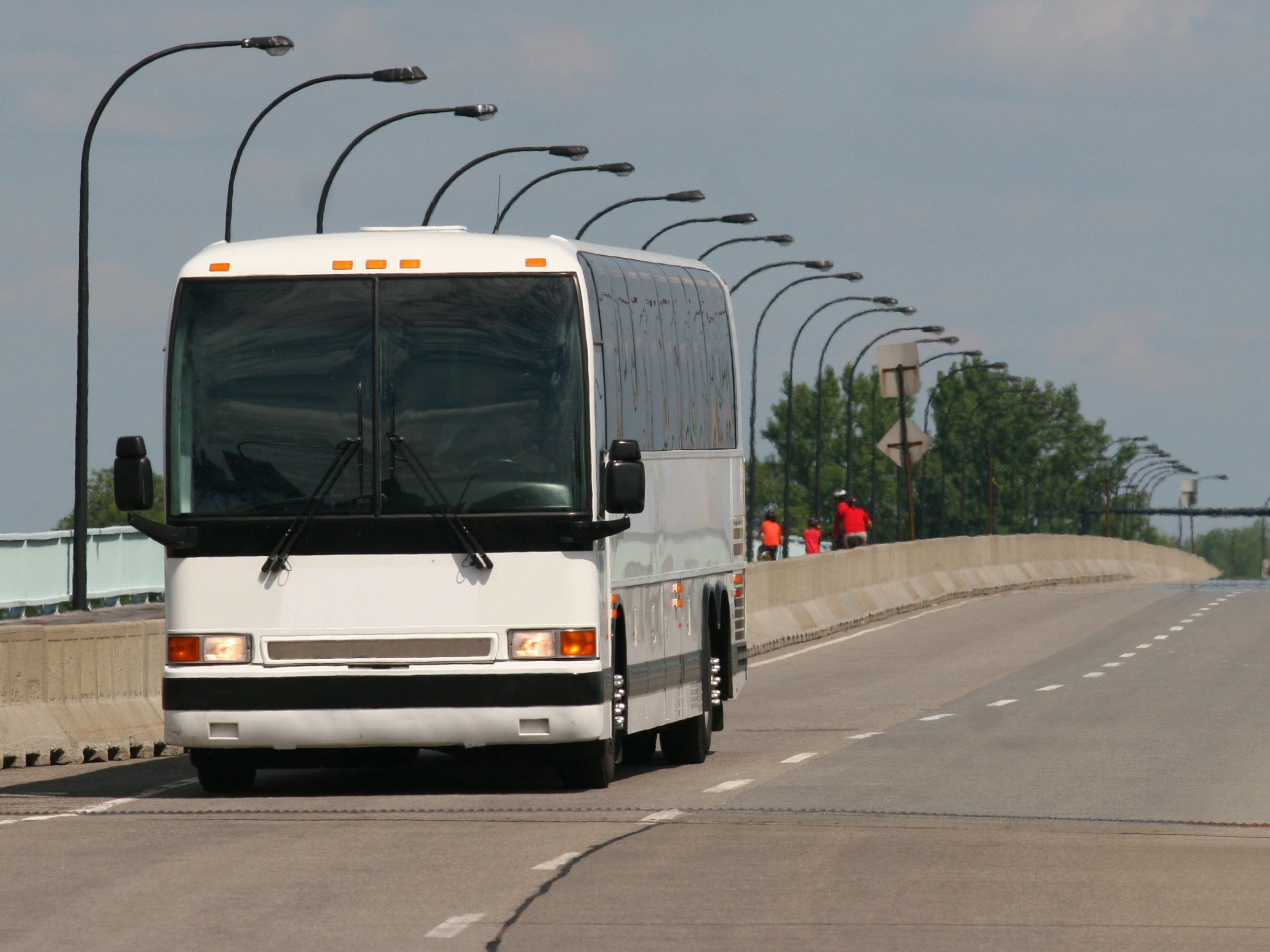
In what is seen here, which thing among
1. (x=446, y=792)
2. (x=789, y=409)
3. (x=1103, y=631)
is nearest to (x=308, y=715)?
(x=446, y=792)

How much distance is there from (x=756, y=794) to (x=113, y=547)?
34.4 metres

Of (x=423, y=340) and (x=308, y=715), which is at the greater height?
(x=423, y=340)

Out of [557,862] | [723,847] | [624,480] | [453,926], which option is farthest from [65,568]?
[453,926]

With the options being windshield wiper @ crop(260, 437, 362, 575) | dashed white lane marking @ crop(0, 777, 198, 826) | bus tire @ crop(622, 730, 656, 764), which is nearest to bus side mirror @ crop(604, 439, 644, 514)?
windshield wiper @ crop(260, 437, 362, 575)

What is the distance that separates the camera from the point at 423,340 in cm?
1512

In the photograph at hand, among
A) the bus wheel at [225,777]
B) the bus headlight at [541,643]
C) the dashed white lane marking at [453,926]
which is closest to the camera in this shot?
the dashed white lane marking at [453,926]

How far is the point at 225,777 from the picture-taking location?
15727mm

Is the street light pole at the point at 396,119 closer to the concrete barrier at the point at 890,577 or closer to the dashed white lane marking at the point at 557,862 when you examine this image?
the concrete barrier at the point at 890,577

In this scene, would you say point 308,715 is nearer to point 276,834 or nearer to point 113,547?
point 276,834

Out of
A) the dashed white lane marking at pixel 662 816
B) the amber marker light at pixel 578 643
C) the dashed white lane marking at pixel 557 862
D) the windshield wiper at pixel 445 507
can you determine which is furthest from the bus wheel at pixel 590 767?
the dashed white lane marking at pixel 557 862

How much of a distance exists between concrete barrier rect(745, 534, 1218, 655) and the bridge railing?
→ 10650 millimetres

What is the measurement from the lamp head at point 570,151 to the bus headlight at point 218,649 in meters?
24.6

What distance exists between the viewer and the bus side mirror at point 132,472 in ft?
48.4

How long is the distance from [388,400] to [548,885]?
15.2ft
